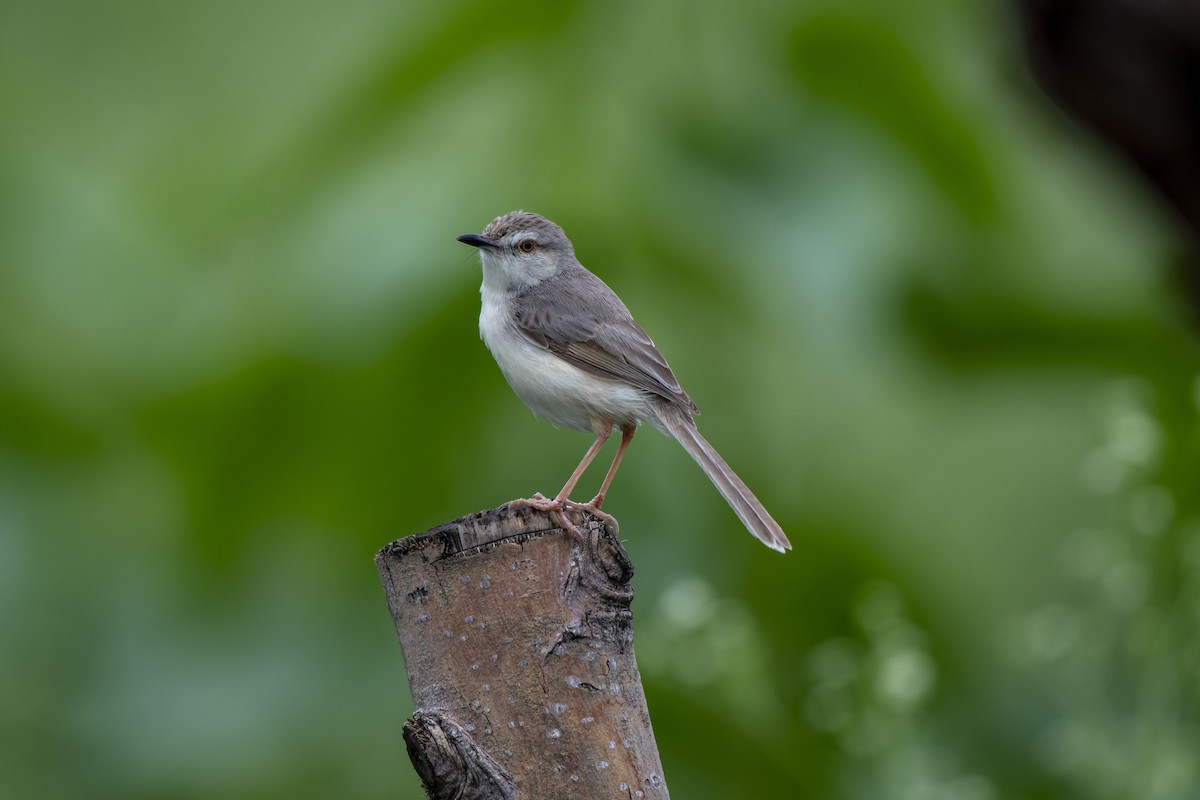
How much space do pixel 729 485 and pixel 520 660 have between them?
141cm

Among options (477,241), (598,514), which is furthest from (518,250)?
(598,514)

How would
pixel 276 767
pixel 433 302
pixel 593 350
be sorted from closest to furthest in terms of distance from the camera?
pixel 593 350 → pixel 433 302 → pixel 276 767

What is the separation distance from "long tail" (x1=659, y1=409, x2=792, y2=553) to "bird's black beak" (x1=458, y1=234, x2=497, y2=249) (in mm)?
821

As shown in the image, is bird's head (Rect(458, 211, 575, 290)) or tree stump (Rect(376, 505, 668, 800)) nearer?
tree stump (Rect(376, 505, 668, 800))

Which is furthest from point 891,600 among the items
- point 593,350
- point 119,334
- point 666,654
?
point 119,334

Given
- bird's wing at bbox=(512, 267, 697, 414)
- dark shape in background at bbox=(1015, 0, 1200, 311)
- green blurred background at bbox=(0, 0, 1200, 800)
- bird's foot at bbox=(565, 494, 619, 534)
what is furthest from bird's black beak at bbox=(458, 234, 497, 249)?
dark shape in background at bbox=(1015, 0, 1200, 311)

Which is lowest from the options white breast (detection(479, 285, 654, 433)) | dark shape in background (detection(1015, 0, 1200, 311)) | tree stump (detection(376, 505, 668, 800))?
tree stump (detection(376, 505, 668, 800))

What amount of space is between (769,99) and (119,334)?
10.0ft

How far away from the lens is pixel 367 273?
480 centimetres

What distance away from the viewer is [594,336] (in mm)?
4023

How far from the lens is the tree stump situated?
238cm

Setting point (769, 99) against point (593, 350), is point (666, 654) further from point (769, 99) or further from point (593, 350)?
point (769, 99)

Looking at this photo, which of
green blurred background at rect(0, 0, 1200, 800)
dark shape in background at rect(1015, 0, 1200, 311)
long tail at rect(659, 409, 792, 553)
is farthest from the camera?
green blurred background at rect(0, 0, 1200, 800)

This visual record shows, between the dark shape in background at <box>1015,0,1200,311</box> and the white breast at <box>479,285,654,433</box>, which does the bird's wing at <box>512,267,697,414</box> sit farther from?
the dark shape in background at <box>1015,0,1200,311</box>
